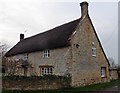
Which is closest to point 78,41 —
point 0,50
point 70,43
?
point 70,43

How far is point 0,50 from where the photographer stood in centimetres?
4216

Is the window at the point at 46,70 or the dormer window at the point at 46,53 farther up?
the dormer window at the point at 46,53

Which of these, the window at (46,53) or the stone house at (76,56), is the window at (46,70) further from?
the window at (46,53)

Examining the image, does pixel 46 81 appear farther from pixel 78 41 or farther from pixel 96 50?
pixel 96 50

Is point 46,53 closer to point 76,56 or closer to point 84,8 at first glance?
point 76,56

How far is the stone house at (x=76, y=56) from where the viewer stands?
26938mm

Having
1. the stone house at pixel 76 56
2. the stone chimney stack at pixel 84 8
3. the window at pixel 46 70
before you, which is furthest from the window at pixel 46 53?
the stone chimney stack at pixel 84 8

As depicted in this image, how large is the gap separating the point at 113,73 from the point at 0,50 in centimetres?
2122

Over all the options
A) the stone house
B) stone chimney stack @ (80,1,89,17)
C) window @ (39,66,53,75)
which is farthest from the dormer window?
stone chimney stack @ (80,1,89,17)

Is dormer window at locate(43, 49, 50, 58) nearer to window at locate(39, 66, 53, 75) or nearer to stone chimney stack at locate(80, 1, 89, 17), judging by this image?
window at locate(39, 66, 53, 75)

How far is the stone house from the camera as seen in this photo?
26.9 metres

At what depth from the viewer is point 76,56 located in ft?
89.5

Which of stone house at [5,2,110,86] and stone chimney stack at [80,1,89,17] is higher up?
stone chimney stack at [80,1,89,17]

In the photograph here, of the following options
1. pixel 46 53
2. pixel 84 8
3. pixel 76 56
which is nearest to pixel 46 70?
pixel 46 53
